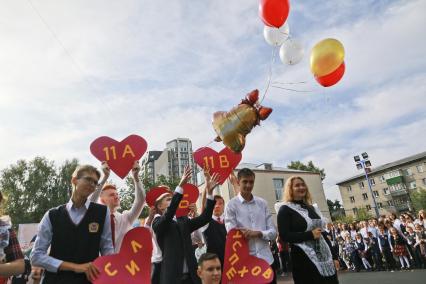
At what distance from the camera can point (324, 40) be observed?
5312 mm

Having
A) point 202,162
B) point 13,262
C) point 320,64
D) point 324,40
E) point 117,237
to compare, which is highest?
point 324,40

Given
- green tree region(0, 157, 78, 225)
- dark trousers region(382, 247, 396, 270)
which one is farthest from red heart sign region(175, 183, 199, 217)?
green tree region(0, 157, 78, 225)

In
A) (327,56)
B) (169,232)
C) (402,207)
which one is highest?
(402,207)

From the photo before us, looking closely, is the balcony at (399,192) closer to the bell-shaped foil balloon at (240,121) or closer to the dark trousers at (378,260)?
the dark trousers at (378,260)

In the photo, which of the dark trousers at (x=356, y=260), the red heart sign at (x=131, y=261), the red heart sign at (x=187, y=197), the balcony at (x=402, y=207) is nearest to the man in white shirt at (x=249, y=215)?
the red heart sign at (x=187, y=197)

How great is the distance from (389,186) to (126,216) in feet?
235

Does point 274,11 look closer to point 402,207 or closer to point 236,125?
point 236,125

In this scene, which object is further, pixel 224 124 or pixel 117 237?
pixel 224 124

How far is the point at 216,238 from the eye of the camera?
161 inches

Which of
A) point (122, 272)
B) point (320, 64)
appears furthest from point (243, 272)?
point (320, 64)

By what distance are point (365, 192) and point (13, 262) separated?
73.2 meters

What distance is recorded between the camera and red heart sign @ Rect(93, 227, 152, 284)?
2.58 metres

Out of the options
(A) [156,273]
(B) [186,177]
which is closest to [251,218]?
(B) [186,177]

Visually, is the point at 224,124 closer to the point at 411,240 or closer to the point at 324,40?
the point at 324,40
